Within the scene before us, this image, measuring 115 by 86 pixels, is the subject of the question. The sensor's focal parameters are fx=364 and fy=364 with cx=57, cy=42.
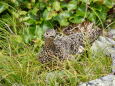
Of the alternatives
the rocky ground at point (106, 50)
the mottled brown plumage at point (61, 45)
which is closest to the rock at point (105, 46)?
the rocky ground at point (106, 50)

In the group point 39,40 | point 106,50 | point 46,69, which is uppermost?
point 39,40

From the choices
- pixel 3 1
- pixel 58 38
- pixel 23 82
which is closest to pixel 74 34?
pixel 58 38

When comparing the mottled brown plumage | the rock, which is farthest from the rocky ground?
the mottled brown plumage

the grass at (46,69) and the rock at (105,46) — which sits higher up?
the rock at (105,46)

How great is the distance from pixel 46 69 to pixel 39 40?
1.59ft

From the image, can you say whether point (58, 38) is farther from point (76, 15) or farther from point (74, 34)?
point (76, 15)

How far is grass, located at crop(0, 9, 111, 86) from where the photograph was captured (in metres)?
3.53

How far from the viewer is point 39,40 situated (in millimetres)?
4176

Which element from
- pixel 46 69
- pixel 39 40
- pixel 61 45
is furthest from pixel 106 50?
pixel 39 40

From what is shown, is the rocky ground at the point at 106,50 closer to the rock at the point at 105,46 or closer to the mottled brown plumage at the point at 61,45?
the rock at the point at 105,46

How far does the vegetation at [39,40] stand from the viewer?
11.7 ft

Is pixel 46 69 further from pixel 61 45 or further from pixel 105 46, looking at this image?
pixel 105 46

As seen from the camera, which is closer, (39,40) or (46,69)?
(46,69)

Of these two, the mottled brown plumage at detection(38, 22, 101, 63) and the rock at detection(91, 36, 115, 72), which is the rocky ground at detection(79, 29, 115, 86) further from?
the mottled brown plumage at detection(38, 22, 101, 63)
